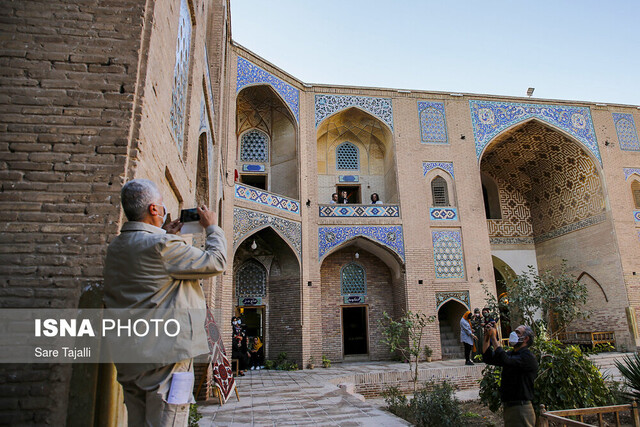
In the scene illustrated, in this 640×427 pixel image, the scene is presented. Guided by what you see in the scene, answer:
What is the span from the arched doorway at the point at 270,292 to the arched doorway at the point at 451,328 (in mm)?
4568

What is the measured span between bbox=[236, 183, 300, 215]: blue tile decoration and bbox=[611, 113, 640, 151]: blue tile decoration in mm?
11621

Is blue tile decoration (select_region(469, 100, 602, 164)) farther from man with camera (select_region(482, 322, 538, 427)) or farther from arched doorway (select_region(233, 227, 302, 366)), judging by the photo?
man with camera (select_region(482, 322, 538, 427))

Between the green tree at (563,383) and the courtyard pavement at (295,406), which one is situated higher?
the green tree at (563,383)

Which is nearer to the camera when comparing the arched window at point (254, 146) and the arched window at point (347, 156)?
the arched window at point (254, 146)

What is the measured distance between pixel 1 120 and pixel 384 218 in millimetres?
10897

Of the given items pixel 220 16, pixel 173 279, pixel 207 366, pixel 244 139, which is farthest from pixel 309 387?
pixel 244 139

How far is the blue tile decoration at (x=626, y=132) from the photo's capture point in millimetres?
14820

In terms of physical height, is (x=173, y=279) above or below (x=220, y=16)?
below

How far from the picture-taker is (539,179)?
54.1ft

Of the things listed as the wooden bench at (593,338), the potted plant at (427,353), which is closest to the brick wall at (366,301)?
Answer: the potted plant at (427,353)

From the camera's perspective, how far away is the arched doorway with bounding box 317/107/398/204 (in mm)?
14070

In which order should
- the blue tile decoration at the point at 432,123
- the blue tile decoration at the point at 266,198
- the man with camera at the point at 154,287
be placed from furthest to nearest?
1. the blue tile decoration at the point at 432,123
2. the blue tile decoration at the point at 266,198
3. the man with camera at the point at 154,287

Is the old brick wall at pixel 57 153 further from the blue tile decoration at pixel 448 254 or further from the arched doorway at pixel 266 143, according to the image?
the blue tile decoration at pixel 448 254

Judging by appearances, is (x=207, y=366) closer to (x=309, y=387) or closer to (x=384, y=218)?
(x=309, y=387)
